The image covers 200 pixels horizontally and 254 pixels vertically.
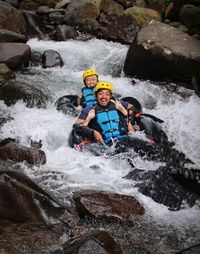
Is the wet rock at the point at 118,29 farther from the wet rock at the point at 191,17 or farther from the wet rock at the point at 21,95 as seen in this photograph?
the wet rock at the point at 21,95

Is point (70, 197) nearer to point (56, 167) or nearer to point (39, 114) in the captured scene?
point (56, 167)

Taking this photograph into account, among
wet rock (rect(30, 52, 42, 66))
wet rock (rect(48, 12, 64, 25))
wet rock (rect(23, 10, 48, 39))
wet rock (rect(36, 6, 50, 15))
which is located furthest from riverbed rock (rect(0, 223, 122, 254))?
wet rock (rect(36, 6, 50, 15))

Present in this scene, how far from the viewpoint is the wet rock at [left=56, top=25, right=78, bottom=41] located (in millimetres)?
13815

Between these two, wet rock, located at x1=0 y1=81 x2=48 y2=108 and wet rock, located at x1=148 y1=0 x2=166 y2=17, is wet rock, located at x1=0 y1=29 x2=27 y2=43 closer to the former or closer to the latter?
wet rock, located at x1=0 y1=81 x2=48 y2=108

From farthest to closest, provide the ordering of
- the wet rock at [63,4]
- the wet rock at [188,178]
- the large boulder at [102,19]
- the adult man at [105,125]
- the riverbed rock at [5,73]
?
the wet rock at [63,4], the large boulder at [102,19], the riverbed rock at [5,73], the adult man at [105,125], the wet rock at [188,178]

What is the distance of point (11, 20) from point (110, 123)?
25.0 feet

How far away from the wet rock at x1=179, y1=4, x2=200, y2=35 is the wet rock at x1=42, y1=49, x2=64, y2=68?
4.94 m

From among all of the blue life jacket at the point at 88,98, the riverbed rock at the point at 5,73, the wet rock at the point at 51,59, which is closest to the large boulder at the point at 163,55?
the wet rock at the point at 51,59

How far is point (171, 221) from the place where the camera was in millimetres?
4844

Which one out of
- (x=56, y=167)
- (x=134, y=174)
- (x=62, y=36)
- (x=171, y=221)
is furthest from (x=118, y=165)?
(x=62, y=36)

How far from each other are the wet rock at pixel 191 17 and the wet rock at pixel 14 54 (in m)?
5.89

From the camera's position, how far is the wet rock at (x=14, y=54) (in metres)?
10.7

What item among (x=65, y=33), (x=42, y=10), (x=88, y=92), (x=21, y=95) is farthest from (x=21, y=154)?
(x=42, y=10)

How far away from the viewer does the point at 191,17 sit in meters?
13.6
